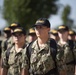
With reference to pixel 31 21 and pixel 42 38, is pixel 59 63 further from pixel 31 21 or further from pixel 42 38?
pixel 31 21

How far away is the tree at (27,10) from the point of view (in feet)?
138

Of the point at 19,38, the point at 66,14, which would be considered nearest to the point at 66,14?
the point at 66,14

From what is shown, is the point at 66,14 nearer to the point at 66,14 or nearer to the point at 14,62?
the point at 66,14

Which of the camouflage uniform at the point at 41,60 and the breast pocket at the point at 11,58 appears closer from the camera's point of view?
the camouflage uniform at the point at 41,60

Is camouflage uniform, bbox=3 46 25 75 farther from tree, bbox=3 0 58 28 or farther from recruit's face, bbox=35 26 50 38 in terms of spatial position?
tree, bbox=3 0 58 28

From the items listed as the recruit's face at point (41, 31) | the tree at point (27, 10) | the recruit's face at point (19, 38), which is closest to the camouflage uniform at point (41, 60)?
the recruit's face at point (41, 31)

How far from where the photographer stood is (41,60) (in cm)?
625

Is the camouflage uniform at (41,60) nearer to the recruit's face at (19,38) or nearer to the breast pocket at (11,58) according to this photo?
the breast pocket at (11,58)

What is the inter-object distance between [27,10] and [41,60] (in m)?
36.5

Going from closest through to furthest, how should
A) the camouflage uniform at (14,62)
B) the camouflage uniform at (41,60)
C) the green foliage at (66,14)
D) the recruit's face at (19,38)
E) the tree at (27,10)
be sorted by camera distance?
the camouflage uniform at (41,60) → the camouflage uniform at (14,62) → the recruit's face at (19,38) → the tree at (27,10) → the green foliage at (66,14)

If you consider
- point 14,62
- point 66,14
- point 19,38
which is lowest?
point 66,14

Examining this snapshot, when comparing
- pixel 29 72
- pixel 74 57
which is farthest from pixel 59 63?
pixel 74 57

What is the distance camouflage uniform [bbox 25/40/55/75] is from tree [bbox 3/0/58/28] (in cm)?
3521

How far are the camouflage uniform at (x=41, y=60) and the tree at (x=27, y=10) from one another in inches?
1386
